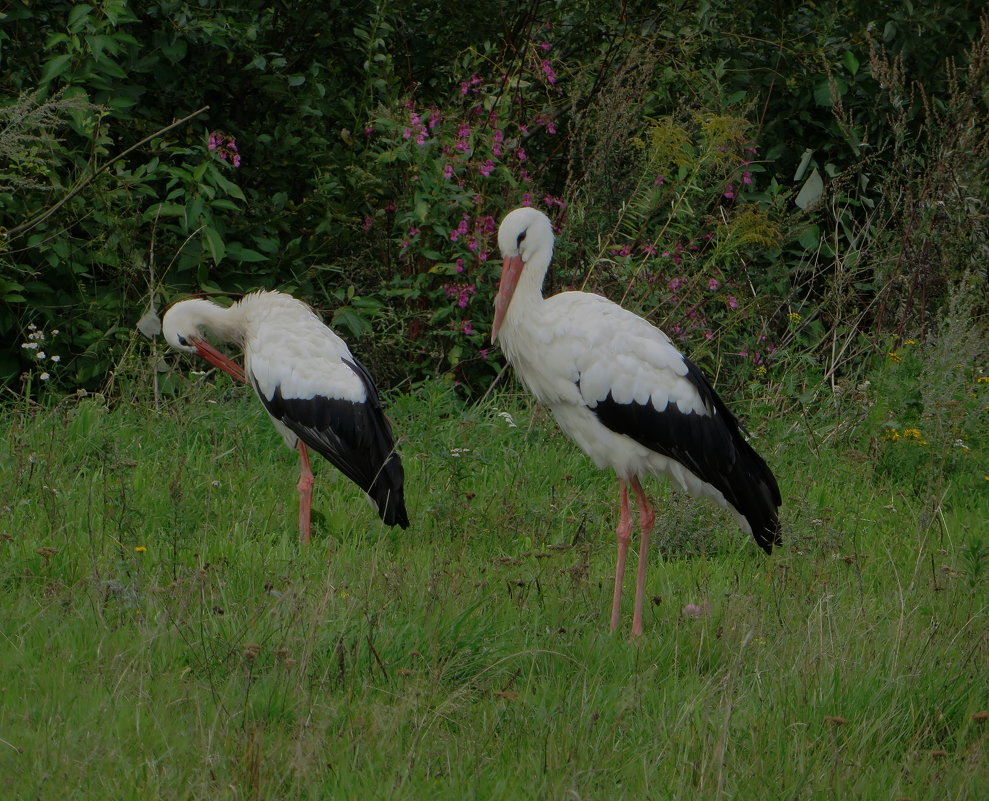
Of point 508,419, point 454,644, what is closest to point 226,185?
point 508,419

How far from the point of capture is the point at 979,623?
4293 mm

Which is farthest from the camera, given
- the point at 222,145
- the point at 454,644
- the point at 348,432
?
the point at 222,145

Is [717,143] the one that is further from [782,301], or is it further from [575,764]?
[575,764]

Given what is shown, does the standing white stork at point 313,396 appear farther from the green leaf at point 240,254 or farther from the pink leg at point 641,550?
the green leaf at point 240,254

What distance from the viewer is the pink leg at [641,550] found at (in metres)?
4.53

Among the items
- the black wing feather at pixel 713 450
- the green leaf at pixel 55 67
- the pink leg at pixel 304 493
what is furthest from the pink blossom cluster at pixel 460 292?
the black wing feather at pixel 713 450

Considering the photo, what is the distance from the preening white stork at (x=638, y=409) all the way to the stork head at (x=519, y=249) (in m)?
0.09

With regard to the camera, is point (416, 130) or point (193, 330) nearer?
point (193, 330)

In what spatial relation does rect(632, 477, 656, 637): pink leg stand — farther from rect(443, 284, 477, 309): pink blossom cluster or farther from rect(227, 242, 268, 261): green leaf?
rect(227, 242, 268, 261): green leaf

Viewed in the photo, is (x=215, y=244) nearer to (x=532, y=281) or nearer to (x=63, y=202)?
(x=63, y=202)

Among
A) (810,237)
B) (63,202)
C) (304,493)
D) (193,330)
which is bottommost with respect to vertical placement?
(304,493)

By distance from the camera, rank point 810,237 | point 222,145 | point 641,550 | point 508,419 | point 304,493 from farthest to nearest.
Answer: point 810,237 → point 222,145 → point 508,419 → point 304,493 → point 641,550

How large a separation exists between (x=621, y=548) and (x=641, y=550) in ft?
0.33

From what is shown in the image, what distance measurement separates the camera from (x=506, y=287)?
5.30 metres
